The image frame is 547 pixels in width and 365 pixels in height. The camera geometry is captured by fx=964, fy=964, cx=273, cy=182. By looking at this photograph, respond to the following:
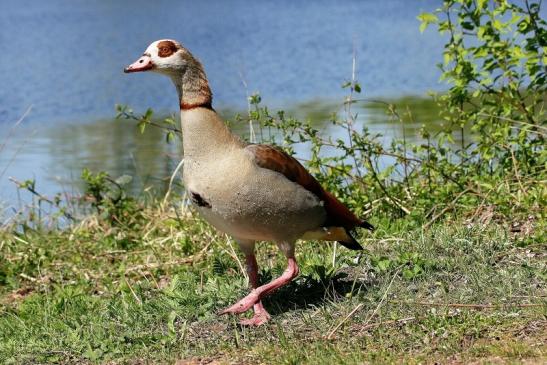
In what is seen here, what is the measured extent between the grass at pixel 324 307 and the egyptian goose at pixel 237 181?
0.99 feet

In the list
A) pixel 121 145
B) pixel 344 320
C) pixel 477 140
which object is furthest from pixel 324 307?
pixel 121 145

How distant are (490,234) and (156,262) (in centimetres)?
252

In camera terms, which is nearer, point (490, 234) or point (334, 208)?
point (334, 208)

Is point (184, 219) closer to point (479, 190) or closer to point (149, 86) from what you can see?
point (479, 190)

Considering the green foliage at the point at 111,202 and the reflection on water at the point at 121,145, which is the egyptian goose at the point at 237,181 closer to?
the green foliage at the point at 111,202

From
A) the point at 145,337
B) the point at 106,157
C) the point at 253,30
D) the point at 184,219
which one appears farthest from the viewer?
the point at 253,30

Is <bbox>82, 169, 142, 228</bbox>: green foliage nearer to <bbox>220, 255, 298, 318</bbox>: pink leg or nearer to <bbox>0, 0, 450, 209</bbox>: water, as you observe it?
<bbox>0, 0, 450, 209</bbox>: water

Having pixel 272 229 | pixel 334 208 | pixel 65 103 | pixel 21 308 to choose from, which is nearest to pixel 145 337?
pixel 272 229

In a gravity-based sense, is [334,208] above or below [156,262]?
above

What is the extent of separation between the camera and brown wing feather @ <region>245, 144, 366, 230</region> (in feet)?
16.3

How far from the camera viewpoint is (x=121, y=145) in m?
13.7

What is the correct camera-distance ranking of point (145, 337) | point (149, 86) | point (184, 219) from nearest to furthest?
1. point (145, 337)
2. point (184, 219)
3. point (149, 86)

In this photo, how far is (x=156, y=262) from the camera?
7145 mm

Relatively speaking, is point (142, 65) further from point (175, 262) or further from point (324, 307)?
point (175, 262)
